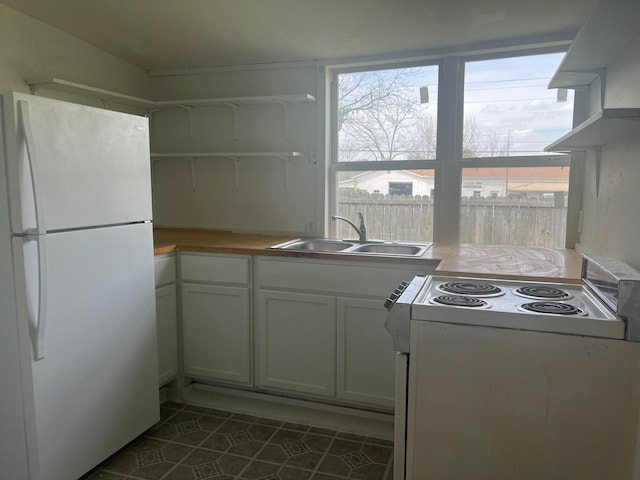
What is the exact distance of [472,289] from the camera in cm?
160

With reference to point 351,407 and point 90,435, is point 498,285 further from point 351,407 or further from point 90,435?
point 90,435

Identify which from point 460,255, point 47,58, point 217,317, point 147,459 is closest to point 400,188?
point 460,255

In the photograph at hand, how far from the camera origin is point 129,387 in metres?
2.15

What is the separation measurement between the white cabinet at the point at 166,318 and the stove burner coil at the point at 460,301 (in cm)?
162

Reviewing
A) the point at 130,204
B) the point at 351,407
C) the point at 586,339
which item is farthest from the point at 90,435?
the point at 586,339

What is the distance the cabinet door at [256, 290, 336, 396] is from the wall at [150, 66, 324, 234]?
0.73 m

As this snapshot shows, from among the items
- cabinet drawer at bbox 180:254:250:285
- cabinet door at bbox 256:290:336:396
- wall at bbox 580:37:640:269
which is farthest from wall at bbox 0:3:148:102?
wall at bbox 580:37:640:269

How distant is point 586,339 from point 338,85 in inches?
89.0

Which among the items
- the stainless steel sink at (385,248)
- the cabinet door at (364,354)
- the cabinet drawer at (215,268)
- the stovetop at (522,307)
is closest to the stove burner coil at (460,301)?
the stovetop at (522,307)

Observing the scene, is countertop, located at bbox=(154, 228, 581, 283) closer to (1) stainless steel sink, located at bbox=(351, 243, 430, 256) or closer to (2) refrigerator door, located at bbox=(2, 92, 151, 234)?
(1) stainless steel sink, located at bbox=(351, 243, 430, 256)

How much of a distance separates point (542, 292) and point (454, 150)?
1.38 meters

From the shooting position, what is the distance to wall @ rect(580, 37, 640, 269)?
147cm

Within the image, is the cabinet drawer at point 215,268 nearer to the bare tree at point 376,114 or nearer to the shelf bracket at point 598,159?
the bare tree at point 376,114

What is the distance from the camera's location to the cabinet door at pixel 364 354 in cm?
232
